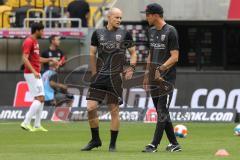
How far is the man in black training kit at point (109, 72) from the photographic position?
1523 centimetres

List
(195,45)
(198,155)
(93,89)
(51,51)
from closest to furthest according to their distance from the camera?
(198,155) → (93,89) → (51,51) → (195,45)

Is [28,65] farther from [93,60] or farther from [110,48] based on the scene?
[110,48]

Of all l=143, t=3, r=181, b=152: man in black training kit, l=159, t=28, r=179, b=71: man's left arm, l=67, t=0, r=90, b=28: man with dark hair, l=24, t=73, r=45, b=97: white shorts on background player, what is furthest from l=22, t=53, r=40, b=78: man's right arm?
l=67, t=0, r=90, b=28: man with dark hair

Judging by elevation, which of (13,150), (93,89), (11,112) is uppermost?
(93,89)

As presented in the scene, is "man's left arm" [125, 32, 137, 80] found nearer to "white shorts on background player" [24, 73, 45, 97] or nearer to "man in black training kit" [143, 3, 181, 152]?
"man in black training kit" [143, 3, 181, 152]

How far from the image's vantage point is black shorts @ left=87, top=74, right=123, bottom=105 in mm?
15211

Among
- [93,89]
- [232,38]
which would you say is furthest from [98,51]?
[232,38]

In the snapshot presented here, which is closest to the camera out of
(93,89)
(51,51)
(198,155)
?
(198,155)

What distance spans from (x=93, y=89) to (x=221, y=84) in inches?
460

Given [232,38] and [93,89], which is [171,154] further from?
[232,38]

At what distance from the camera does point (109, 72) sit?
15.3 metres

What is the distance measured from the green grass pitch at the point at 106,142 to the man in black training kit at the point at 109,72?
49 cm

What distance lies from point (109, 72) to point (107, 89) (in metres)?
0.30

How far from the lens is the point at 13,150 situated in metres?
15.5
